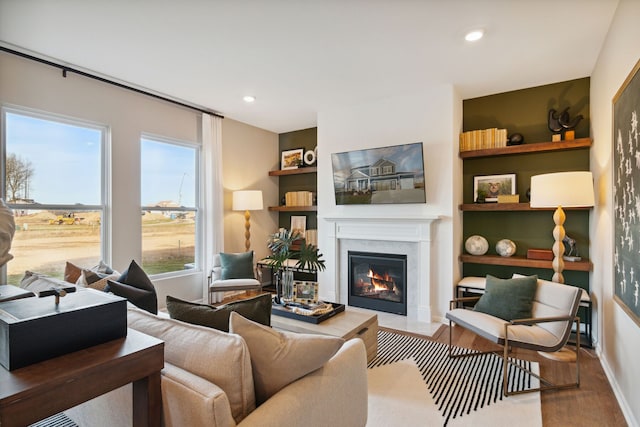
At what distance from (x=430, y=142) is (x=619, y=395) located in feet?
9.16

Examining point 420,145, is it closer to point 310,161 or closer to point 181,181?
point 310,161

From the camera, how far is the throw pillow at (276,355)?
1.28 meters

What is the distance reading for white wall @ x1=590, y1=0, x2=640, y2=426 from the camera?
204 centimetres

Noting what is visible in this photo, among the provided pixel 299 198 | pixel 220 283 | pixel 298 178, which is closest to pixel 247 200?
pixel 299 198

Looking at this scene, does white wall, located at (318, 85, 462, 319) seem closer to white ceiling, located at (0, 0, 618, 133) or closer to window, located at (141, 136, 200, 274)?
white ceiling, located at (0, 0, 618, 133)

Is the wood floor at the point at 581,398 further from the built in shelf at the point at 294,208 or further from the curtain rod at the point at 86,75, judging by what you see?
the curtain rod at the point at 86,75

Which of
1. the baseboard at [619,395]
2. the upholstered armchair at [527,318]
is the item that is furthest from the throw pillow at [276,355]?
the baseboard at [619,395]

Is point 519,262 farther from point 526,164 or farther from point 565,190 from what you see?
point 526,164

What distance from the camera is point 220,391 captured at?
3.42 feet

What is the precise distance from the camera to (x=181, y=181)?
4559mm

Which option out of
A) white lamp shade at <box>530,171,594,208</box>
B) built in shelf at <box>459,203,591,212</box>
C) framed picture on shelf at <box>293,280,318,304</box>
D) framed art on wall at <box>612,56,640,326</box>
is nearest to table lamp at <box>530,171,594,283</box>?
white lamp shade at <box>530,171,594,208</box>

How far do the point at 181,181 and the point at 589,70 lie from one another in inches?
194

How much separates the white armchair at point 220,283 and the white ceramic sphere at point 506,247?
2.97m

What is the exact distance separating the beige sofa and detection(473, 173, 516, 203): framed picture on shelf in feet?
10.6
